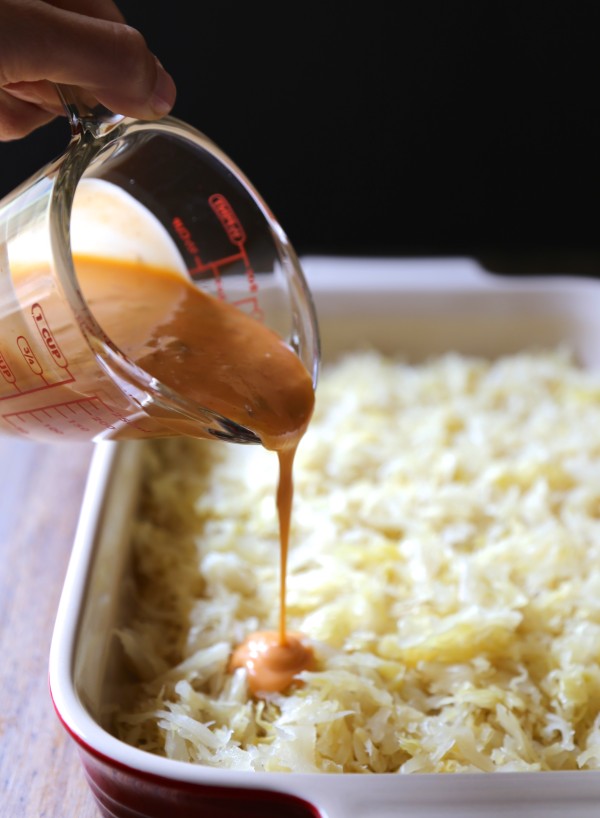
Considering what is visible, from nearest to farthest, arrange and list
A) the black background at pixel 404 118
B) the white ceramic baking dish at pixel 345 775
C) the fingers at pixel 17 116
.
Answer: the white ceramic baking dish at pixel 345 775, the fingers at pixel 17 116, the black background at pixel 404 118

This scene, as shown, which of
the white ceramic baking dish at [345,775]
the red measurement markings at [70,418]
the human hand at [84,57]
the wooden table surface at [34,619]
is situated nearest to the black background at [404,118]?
the white ceramic baking dish at [345,775]

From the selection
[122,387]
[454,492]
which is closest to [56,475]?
[454,492]

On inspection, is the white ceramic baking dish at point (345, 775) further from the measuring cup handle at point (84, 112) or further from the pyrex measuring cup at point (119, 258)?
the measuring cup handle at point (84, 112)

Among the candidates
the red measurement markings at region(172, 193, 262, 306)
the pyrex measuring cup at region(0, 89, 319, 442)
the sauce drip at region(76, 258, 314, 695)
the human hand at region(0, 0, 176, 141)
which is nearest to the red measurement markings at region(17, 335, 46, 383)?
the pyrex measuring cup at region(0, 89, 319, 442)

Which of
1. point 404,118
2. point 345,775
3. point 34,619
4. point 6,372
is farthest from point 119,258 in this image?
point 404,118

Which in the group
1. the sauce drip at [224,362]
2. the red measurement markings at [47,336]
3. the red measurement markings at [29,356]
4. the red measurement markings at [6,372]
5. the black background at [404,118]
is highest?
the red measurement markings at [47,336]

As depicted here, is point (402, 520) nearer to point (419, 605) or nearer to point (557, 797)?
point (419, 605)
